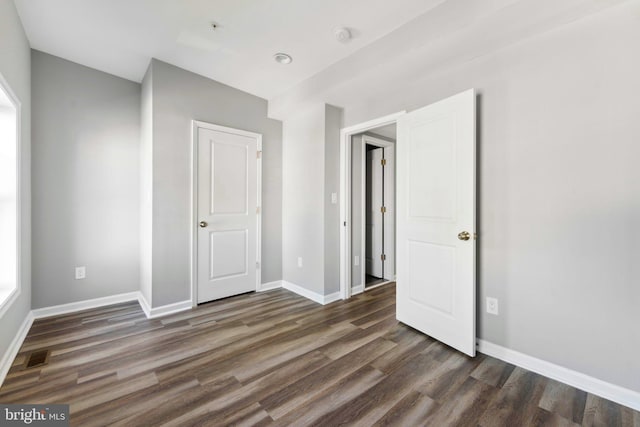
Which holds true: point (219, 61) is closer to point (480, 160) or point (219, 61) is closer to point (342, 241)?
point (342, 241)

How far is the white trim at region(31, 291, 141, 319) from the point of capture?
2.70m

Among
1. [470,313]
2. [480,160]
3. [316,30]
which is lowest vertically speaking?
[470,313]

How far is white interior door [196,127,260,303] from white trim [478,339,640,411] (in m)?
2.63

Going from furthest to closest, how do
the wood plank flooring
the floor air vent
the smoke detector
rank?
the smoke detector → the floor air vent → the wood plank flooring

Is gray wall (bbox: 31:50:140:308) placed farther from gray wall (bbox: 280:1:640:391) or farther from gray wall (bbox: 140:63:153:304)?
gray wall (bbox: 280:1:640:391)

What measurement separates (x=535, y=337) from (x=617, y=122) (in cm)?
143

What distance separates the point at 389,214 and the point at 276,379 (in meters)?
2.97

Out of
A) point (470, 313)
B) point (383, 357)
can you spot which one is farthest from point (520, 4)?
point (383, 357)

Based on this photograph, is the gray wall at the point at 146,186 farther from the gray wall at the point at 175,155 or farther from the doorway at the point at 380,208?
the doorway at the point at 380,208

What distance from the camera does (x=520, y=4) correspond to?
157 cm

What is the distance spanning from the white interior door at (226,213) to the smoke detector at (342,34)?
1.64 m

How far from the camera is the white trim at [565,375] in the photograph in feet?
5.11

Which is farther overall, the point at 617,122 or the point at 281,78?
the point at 281,78

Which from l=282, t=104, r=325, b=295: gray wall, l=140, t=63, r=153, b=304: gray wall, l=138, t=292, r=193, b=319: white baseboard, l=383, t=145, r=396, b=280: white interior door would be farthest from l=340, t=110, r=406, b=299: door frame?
l=140, t=63, r=153, b=304: gray wall
